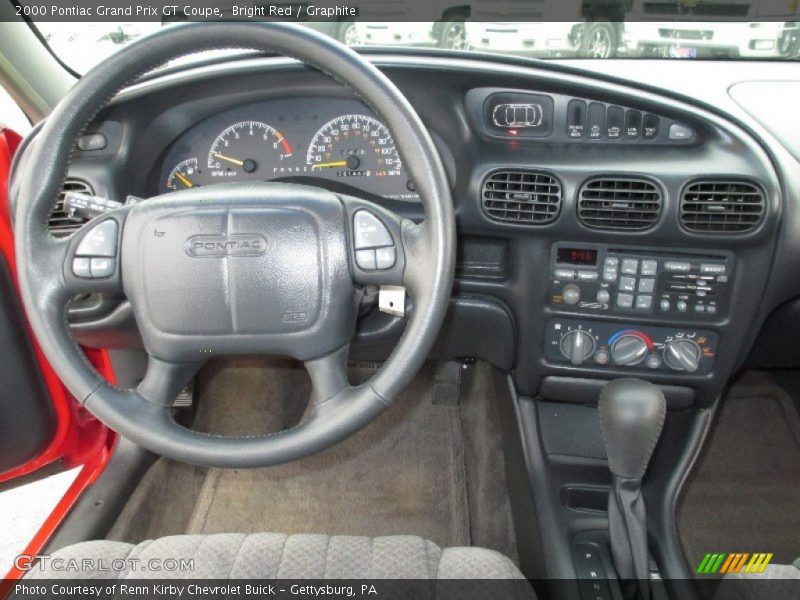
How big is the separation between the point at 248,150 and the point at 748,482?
1.68 meters

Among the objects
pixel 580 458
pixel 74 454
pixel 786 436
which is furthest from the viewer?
pixel 786 436

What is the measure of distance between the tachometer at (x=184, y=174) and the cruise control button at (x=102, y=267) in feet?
1.65

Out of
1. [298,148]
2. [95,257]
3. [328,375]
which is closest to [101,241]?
[95,257]

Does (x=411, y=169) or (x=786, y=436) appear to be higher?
(x=411, y=169)

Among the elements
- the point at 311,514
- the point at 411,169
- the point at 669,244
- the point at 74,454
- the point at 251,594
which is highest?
the point at 411,169

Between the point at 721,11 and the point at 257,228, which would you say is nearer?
the point at 257,228

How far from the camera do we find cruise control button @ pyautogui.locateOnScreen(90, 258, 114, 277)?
42.9 inches

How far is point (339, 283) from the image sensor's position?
42.9 inches

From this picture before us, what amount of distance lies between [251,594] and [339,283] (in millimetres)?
519

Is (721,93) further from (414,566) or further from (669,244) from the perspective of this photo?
(414,566)

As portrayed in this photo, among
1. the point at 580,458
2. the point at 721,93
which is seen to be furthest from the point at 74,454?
the point at 721,93

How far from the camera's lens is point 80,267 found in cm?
108

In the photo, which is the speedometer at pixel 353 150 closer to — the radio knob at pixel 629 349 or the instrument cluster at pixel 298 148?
the instrument cluster at pixel 298 148

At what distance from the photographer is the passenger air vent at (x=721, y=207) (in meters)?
1.34
